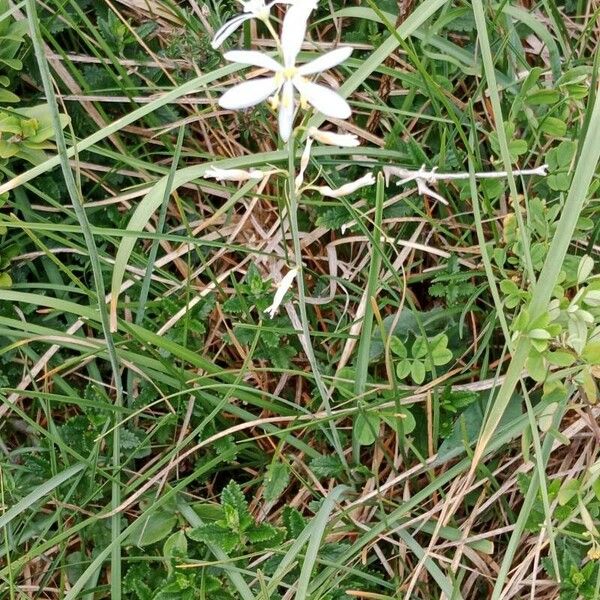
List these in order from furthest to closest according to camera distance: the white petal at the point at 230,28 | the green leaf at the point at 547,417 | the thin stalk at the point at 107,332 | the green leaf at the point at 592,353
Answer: the green leaf at the point at 547,417, the green leaf at the point at 592,353, the thin stalk at the point at 107,332, the white petal at the point at 230,28

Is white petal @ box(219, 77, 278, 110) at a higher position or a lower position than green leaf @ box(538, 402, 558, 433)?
higher

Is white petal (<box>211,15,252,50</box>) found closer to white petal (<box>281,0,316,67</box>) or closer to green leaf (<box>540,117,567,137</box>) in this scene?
white petal (<box>281,0,316,67</box>)

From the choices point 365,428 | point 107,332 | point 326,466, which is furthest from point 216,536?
point 107,332

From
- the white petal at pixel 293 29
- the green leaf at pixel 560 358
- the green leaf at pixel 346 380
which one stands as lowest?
the green leaf at pixel 346 380

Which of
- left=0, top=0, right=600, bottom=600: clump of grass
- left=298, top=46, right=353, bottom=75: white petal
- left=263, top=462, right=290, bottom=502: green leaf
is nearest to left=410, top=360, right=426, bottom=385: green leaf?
left=0, top=0, right=600, bottom=600: clump of grass

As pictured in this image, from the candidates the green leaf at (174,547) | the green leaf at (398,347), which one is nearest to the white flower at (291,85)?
the green leaf at (398,347)

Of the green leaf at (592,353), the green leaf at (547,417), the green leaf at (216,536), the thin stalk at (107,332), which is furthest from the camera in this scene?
the green leaf at (216,536)

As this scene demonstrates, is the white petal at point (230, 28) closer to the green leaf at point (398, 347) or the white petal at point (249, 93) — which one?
the white petal at point (249, 93)

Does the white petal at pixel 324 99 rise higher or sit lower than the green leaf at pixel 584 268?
higher

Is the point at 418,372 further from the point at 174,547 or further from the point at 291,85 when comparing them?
the point at 291,85
